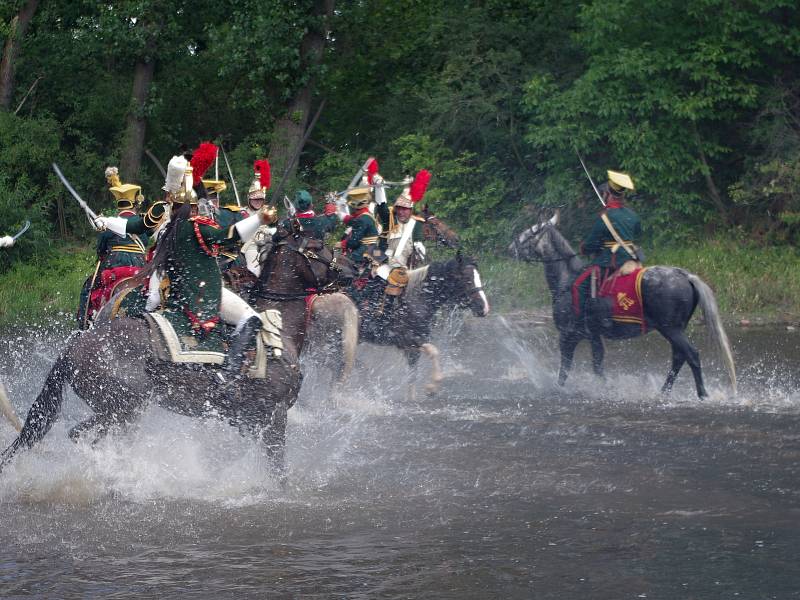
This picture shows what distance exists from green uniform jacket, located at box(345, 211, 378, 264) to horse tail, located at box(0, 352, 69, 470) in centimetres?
618

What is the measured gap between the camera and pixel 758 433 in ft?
37.8

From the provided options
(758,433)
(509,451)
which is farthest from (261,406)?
(758,433)

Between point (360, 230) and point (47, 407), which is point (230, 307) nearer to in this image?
point (47, 407)

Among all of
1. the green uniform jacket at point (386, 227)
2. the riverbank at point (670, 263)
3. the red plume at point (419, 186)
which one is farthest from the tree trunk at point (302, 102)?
the red plume at point (419, 186)

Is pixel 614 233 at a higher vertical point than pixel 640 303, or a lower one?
higher

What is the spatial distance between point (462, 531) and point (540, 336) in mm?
11150

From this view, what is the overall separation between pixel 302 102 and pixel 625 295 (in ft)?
52.2

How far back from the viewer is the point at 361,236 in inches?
579

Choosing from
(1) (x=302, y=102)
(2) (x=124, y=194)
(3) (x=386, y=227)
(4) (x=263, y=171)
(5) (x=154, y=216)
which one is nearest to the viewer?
(5) (x=154, y=216)

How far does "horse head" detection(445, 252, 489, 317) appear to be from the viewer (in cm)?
1405

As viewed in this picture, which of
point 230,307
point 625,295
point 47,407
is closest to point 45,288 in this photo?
point 625,295

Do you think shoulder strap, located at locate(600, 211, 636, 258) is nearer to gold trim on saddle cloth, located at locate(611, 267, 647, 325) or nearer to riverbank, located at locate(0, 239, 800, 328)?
gold trim on saddle cloth, located at locate(611, 267, 647, 325)

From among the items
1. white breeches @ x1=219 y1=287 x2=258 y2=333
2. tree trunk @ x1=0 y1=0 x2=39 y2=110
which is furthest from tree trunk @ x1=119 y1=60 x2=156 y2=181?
white breeches @ x1=219 y1=287 x2=258 y2=333

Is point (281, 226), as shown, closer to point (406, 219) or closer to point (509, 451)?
point (509, 451)
